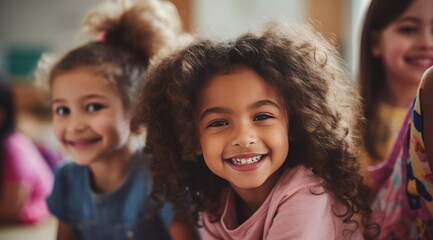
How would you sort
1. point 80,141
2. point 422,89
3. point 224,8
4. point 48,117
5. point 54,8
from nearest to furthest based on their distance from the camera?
point 422,89 < point 80,141 < point 224,8 < point 48,117 < point 54,8

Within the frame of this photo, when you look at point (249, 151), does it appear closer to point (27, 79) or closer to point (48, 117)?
point (48, 117)

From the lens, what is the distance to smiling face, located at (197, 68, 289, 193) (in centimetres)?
77

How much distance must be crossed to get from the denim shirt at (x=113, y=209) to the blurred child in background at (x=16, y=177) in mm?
543

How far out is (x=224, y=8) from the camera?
3.29m

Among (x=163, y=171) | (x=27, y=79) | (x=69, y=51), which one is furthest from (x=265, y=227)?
(x=27, y=79)

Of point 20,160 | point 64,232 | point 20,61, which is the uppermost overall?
point 20,61

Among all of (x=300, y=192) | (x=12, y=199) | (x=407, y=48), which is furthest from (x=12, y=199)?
(x=407, y=48)

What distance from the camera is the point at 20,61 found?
17.0 feet

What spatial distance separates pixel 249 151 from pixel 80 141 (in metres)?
0.43

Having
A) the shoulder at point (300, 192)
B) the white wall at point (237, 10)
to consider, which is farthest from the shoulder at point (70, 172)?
the white wall at point (237, 10)

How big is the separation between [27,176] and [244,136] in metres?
1.14

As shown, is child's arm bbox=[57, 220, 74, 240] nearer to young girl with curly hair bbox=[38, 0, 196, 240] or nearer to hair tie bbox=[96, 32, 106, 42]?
young girl with curly hair bbox=[38, 0, 196, 240]

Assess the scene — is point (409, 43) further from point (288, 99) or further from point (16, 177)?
point (16, 177)

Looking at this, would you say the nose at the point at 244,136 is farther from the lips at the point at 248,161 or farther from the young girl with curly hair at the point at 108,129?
the young girl with curly hair at the point at 108,129
